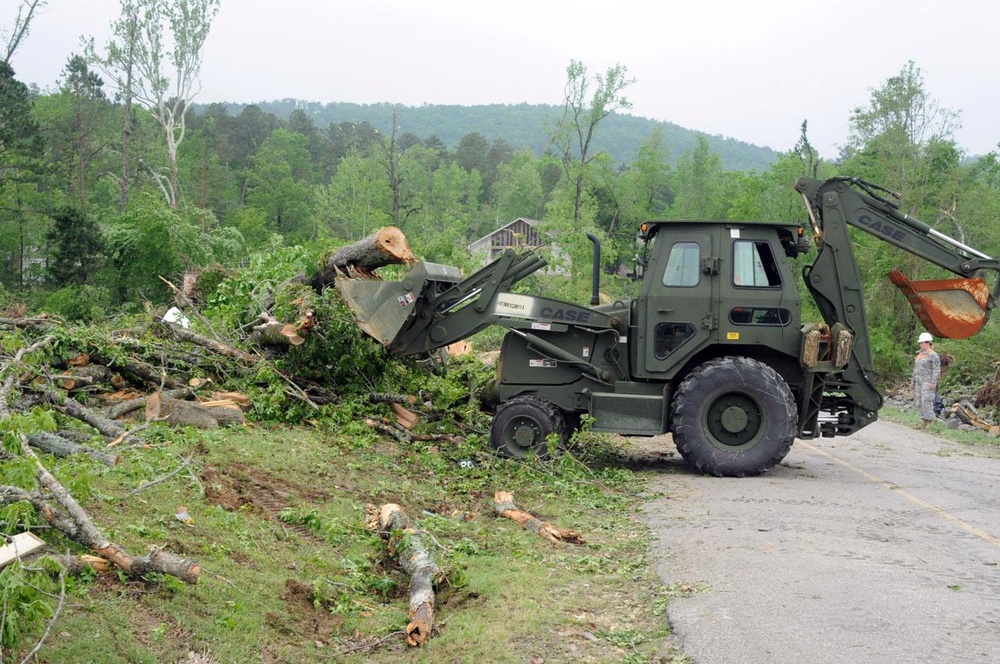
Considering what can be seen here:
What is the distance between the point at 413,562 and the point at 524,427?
16.1 feet

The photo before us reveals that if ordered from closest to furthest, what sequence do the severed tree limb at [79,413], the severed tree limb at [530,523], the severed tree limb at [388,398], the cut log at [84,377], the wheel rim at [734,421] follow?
1. the severed tree limb at [530,523]
2. the severed tree limb at [79,413]
3. the cut log at [84,377]
4. the wheel rim at [734,421]
5. the severed tree limb at [388,398]

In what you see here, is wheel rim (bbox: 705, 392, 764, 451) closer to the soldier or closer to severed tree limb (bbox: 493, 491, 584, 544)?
severed tree limb (bbox: 493, 491, 584, 544)

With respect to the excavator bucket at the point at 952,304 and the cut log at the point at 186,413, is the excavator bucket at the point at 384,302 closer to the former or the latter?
the cut log at the point at 186,413

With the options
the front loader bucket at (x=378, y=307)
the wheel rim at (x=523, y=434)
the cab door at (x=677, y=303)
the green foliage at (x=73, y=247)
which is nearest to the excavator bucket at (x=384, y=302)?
the front loader bucket at (x=378, y=307)

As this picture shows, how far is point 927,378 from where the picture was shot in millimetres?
18422

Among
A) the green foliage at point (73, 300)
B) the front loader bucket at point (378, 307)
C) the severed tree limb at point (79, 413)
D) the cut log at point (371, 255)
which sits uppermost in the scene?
the cut log at point (371, 255)

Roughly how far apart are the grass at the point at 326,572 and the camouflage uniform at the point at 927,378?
1036 cm

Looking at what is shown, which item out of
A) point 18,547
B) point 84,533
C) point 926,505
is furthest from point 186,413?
point 926,505

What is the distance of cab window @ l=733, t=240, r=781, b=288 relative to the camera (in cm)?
1151

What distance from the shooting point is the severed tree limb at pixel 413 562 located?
5.97 metres

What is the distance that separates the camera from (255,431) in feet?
35.4

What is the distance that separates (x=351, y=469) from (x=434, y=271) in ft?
10.6

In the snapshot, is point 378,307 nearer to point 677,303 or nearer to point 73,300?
point 677,303

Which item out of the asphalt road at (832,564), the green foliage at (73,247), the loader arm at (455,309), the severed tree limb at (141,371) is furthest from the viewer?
the green foliage at (73,247)
